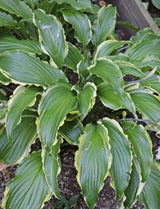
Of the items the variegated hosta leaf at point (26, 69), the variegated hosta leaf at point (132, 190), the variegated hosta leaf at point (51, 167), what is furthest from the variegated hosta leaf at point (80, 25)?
the variegated hosta leaf at point (132, 190)

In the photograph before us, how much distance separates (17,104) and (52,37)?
1.68 ft

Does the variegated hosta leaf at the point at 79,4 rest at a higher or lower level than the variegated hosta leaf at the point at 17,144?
higher

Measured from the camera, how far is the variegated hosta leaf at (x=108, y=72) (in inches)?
46.6

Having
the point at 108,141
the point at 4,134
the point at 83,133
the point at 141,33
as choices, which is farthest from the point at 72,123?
the point at 141,33

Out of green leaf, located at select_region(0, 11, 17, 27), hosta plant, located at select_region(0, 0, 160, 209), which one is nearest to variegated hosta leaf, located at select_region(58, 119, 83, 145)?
hosta plant, located at select_region(0, 0, 160, 209)

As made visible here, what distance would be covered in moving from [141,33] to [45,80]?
907 millimetres

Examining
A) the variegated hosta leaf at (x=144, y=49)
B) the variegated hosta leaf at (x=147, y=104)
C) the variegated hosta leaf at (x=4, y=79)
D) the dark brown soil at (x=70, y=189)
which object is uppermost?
the variegated hosta leaf at (x=4, y=79)

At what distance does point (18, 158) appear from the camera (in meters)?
1.31

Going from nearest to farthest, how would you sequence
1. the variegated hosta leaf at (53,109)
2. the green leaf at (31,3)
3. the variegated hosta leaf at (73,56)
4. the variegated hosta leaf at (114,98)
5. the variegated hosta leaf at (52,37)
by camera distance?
the variegated hosta leaf at (53,109)
the variegated hosta leaf at (114,98)
the variegated hosta leaf at (52,37)
the variegated hosta leaf at (73,56)
the green leaf at (31,3)

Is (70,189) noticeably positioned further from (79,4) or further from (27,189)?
(79,4)

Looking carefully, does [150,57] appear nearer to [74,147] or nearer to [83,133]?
[83,133]

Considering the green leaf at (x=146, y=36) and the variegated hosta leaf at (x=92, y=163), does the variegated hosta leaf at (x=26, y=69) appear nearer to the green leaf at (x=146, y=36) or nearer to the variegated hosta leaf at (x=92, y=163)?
the variegated hosta leaf at (x=92, y=163)

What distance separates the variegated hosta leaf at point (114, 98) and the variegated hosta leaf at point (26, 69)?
284 mm

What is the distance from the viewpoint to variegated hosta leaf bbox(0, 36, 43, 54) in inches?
57.2
